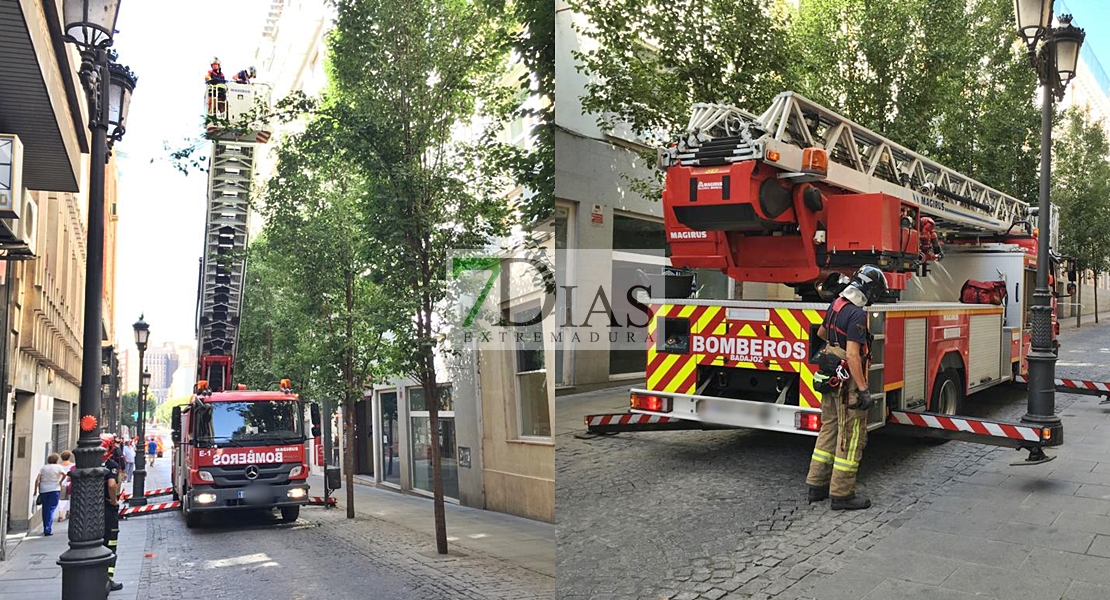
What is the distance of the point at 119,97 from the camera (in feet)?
14.5

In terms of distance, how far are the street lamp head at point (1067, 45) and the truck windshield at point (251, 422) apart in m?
6.23

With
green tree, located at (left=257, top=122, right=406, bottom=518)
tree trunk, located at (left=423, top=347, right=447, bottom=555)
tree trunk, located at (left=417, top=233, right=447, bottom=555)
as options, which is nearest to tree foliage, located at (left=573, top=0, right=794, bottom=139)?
tree trunk, located at (left=417, top=233, right=447, bottom=555)

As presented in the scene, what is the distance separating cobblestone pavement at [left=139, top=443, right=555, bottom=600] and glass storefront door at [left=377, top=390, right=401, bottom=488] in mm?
2027

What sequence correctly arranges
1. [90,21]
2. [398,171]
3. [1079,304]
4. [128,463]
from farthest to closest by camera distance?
[1079,304]
[128,463]
[90,21]
[398,171]

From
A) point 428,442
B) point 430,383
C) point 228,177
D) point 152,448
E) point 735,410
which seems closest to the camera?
point 228,177

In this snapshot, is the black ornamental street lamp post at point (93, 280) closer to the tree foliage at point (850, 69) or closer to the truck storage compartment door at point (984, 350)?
the tree foliage at point (850, 69)

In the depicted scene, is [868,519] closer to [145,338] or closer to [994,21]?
[145,338]

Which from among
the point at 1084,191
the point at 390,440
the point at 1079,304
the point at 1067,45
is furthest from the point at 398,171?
the point at 1084,191

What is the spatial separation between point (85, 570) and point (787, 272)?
4.43 metres

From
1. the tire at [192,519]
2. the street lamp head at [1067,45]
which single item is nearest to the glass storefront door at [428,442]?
the tire at [192,519]

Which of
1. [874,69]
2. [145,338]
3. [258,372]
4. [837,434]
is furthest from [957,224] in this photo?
[145,338]

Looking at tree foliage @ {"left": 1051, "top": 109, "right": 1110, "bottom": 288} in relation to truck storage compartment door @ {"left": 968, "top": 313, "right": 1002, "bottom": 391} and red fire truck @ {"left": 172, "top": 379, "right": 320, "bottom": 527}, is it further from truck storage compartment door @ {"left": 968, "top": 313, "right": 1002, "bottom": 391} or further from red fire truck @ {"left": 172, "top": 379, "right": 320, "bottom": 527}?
red fire truck @ {"left": 172, "top": 379, "right": 320, "bottom": 527}

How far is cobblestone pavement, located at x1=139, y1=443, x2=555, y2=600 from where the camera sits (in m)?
2.99

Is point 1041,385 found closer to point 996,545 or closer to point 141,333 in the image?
point 996,545
